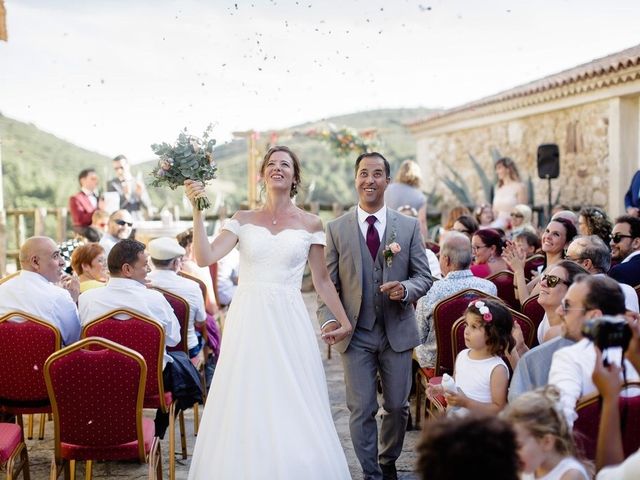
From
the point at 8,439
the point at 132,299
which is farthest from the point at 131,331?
the point at 8,439

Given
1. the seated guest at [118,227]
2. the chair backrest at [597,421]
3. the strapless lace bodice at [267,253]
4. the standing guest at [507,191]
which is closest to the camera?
the chair backrest at [597,421]

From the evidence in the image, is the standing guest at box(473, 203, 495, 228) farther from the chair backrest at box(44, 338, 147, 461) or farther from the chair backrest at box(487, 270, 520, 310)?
the chair backrest at box(44, 338, 147, 461)

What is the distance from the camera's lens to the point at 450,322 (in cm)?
464

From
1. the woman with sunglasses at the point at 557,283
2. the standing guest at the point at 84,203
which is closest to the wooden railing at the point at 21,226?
the standing guest at the point at 84,203

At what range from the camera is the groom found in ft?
14.1

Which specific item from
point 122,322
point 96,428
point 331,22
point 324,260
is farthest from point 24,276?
point 331,22

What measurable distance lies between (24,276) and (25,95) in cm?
1208

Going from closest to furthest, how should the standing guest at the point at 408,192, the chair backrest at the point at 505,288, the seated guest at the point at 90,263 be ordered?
1. the chair backrest at the point at 505,288
2. the seated guest at the point at 90,263
3. the standing guest at the point at 408,192

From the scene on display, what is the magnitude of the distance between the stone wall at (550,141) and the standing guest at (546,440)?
9.27 meters

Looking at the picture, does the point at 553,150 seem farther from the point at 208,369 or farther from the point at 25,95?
the point at 25,95

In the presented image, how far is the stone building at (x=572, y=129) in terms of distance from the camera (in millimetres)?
10578

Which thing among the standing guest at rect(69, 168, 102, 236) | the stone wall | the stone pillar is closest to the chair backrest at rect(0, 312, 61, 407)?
the standing guest at rect(69, 168, 102, 236)

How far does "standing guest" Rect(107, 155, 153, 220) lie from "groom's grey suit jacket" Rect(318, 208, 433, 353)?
251 inches

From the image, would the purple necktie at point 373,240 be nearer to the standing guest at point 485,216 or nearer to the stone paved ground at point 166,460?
the stone paved ground at point 166,460
